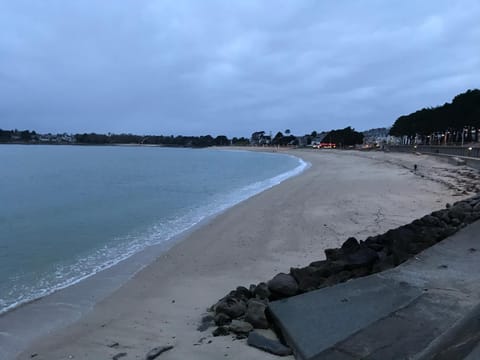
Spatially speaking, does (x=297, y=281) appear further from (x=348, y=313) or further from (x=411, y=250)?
(x=411, y=250)

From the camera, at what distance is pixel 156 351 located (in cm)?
457

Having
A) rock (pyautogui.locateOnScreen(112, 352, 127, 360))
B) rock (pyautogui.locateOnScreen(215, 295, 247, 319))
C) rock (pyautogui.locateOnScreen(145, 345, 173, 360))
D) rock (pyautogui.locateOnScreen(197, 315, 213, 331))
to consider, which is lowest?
rock (pyautogui.locateOnScreen(112, 352, 127, 360))

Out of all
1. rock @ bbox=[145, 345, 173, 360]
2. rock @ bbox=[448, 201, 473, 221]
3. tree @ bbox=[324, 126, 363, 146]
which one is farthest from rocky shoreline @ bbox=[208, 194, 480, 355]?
tree @ bbox=[324, 126, 363, 146]

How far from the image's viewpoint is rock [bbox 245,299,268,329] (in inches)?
185

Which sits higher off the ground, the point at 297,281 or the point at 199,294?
the point at 297,281

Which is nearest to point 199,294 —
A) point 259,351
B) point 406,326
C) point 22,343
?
point 22,343

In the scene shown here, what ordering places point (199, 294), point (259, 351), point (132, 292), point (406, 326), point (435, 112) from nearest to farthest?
point (406, 326), point (259, 351), point (199, 294), point (132, 292), point (435, 112)

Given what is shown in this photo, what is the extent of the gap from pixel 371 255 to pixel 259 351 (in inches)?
105

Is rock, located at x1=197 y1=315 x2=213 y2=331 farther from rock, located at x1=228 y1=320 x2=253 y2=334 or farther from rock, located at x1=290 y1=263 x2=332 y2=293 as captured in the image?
rock, located at x1=290 y1=263 x2=332 y2=293

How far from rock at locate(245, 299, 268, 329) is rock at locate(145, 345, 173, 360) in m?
0.91

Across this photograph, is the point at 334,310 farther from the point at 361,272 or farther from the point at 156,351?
the point at 156,351

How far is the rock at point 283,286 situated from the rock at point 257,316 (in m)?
0.48

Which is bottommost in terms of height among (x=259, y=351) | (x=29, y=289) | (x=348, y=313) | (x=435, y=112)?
(x=29, y=289)

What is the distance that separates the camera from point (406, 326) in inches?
151
